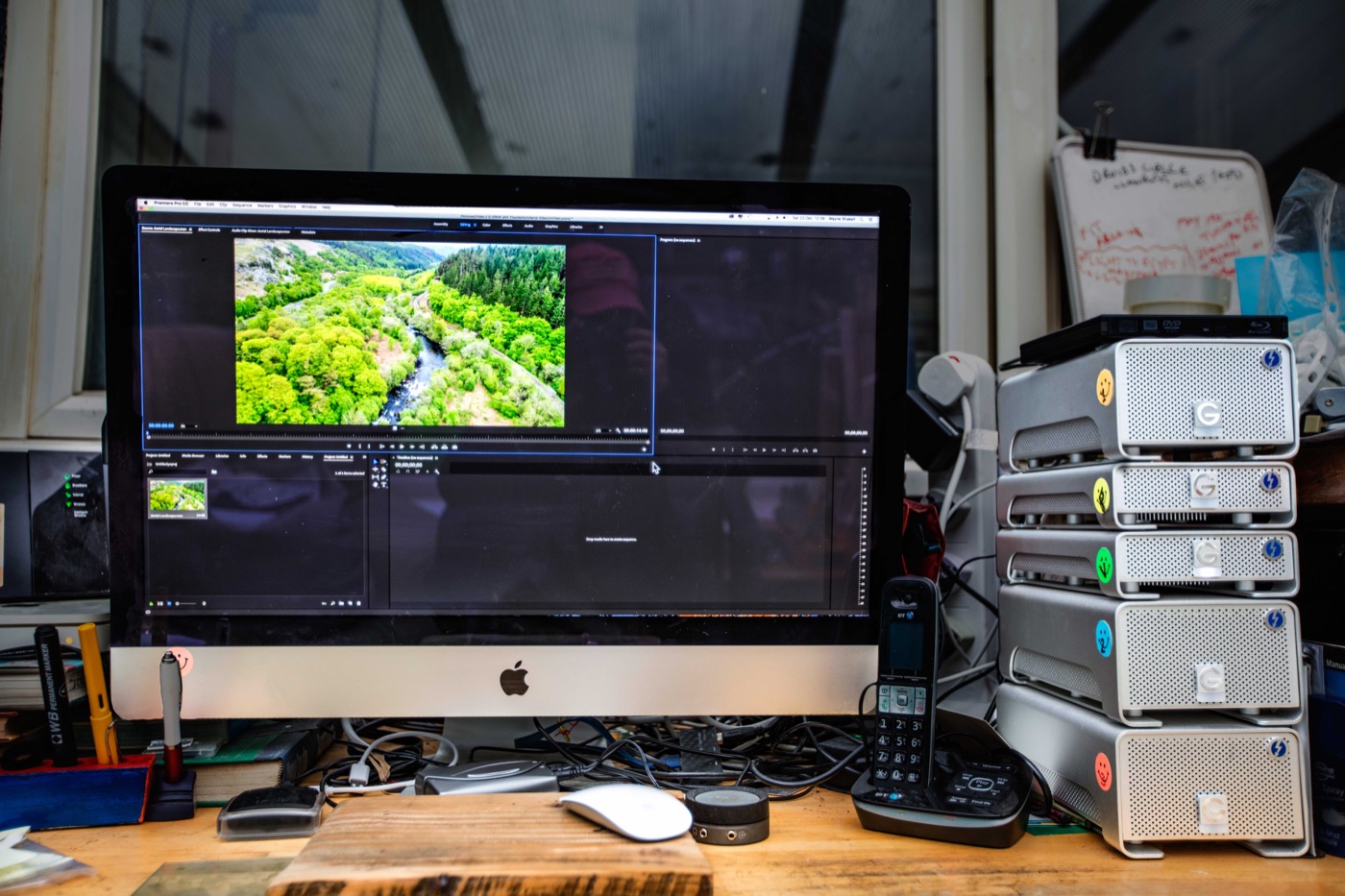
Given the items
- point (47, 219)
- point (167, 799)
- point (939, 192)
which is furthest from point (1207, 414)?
point (47, 219)

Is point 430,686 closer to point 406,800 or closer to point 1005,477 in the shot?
point 406,800

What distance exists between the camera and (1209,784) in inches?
27.0

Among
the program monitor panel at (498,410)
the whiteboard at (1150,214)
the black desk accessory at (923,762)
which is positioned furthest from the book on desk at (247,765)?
the whiteboard at (1150,214)

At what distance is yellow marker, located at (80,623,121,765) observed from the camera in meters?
0.76

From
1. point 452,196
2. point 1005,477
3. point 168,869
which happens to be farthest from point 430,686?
point 1005,477

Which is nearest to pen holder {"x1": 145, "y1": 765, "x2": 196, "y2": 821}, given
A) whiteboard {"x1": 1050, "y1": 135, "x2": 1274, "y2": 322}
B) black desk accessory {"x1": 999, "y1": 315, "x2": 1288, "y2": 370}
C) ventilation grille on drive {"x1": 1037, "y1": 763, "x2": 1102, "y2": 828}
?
ventilation grille on drive {"x1": 1037, "y1": 763, "x2": 1102, "y2": 828}

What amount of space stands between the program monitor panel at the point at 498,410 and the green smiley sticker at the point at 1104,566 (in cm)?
20

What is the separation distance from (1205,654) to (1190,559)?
0.26 ft

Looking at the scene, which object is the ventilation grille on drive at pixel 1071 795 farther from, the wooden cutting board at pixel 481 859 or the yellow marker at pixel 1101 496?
Result: the wooden cutting board at pixel 481 859

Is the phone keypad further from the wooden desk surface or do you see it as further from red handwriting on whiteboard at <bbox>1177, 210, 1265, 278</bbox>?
red handwriting on whiteboard at <bbox>1177, 210, 1265, 278</bbox>

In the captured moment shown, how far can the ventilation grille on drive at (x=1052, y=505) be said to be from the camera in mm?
763

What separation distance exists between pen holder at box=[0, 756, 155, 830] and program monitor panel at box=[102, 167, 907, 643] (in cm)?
13

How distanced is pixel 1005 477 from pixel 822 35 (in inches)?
33.2

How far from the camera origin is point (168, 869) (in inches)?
25.3
